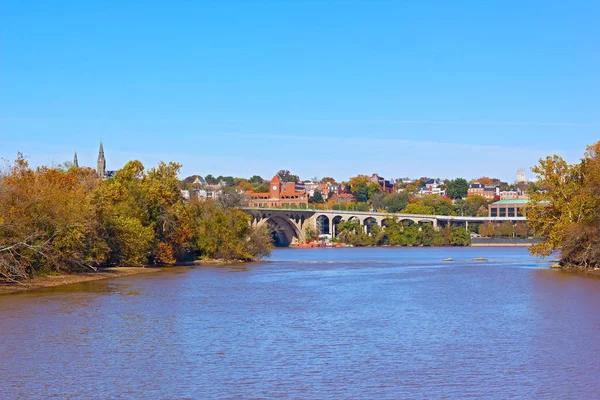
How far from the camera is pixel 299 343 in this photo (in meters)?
26.3

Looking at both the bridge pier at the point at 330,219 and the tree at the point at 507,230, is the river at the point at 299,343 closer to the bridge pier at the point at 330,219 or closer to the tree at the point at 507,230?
the bridge pier at the point at 330,219

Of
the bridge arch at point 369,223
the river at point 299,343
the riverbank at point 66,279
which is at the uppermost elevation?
the bridge arch at point 369,223

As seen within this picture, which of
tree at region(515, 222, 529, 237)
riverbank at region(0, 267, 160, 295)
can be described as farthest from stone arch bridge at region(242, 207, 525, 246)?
riverbank at region(0, 267, 160, 295)

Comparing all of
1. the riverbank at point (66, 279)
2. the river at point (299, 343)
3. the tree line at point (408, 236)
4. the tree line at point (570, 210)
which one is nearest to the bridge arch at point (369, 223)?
the tree line at point (408, 236)

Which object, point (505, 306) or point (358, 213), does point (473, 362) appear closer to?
point (505, 306)

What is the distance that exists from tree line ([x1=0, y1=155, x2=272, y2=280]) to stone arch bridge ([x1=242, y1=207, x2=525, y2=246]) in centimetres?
7000

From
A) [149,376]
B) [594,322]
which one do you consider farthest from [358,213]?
[149,376]

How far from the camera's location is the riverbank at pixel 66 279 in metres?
43.1

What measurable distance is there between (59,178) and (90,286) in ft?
40.4

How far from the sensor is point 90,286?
47.1 metres

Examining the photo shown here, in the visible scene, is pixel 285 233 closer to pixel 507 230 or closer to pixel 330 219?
pixel 330 219

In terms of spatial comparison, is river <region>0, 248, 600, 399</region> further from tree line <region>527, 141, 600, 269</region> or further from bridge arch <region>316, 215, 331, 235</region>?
bridge arch <region>316, 215, 331, 235</region>

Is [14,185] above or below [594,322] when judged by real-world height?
above

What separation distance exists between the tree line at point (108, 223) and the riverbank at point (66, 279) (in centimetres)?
61
